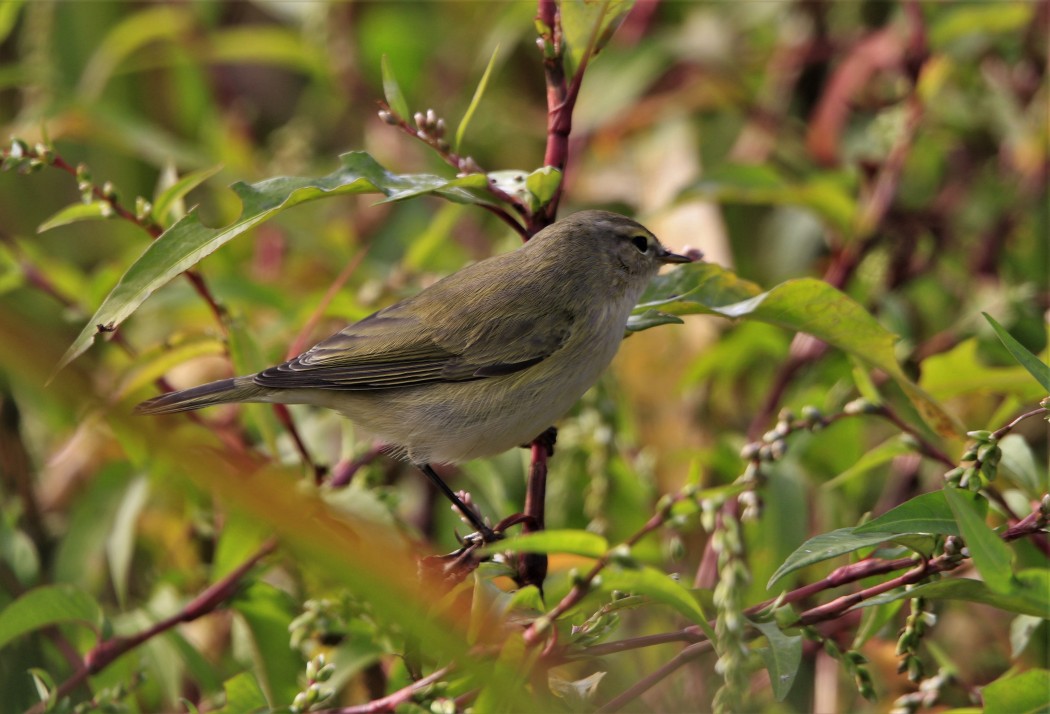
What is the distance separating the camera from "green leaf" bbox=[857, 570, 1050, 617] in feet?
5.59

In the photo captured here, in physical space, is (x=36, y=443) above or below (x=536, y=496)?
below

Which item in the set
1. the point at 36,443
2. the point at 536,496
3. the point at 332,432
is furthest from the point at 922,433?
the point at 36,443

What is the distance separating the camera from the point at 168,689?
287cm

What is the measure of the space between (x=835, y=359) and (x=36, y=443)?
3016mm

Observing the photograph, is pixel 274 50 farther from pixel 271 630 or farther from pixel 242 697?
pixel 242 697

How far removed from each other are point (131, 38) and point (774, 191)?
9.95ft

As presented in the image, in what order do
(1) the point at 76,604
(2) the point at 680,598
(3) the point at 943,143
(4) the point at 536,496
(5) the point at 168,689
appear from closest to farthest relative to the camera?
(2) the point at 680,598 → (4) the point at 536,496 → (1) the point at 76,604 → (5) the point at 168,689 → (3) the point at 943,143

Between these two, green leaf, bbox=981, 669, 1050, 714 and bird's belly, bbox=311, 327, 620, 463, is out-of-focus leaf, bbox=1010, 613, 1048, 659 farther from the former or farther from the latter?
bird's belly, bbox=311, 327, 620, 463

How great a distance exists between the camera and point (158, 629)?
250cm

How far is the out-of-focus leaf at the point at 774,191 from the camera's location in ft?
11.1

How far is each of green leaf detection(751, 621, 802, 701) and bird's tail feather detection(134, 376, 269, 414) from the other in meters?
1.41

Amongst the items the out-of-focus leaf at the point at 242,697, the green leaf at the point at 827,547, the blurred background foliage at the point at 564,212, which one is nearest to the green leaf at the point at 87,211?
the blurred background foliage at the point at 564,212

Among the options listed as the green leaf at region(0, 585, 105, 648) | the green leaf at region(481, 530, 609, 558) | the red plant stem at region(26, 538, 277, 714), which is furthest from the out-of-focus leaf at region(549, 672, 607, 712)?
the green leaf at region(0, 585, 105, 648)

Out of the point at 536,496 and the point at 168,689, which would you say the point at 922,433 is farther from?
the point at 168,689
